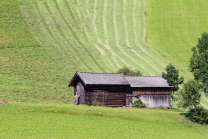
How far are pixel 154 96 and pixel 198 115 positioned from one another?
1295 cm

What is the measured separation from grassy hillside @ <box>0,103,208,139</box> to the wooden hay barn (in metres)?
7.24

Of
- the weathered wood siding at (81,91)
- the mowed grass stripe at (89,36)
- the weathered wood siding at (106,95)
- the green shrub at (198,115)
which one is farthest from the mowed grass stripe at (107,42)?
the green shrub at (198,115)

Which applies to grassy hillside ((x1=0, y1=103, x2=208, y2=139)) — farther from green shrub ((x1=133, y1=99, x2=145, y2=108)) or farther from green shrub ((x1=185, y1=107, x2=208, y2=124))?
green shrub ((x1=133, y1=99, x2=145, y2=108))

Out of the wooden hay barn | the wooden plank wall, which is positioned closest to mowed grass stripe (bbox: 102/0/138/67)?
the wooden hay barn

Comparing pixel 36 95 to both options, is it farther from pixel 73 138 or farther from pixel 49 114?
pixel 73 138

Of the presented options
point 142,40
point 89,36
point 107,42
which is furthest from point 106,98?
point 142,40

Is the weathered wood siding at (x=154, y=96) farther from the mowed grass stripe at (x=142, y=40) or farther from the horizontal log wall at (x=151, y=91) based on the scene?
the mowed grass stripe at (x=142, y=40)

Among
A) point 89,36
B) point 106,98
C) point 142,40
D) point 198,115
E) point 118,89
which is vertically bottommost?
point 198,115

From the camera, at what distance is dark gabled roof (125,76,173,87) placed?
78.7m

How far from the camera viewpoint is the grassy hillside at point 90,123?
175 feet

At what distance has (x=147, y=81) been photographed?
264 ft

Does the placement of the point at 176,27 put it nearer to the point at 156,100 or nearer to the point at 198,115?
the point at 156,100

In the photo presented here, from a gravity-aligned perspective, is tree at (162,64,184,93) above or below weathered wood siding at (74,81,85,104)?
above

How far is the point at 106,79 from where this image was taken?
75125mm
